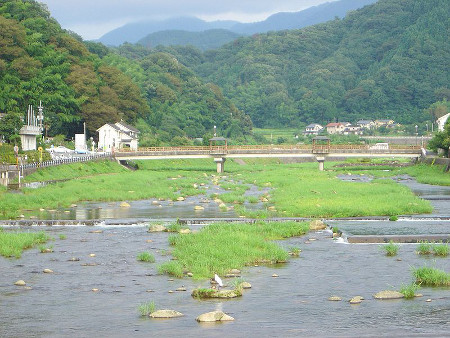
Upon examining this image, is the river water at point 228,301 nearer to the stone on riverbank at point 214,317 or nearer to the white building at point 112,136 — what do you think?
the stone on riverbank at point 214,317

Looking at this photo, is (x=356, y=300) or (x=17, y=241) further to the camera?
(x=17, y=241)

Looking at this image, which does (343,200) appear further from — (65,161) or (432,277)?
(65,161)

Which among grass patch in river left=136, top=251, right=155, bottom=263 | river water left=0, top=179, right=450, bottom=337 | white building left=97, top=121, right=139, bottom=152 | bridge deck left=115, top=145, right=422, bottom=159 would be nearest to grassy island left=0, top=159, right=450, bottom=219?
bridge deck left=115, top=145, right=422, bottom=159

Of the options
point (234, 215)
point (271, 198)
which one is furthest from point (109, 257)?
point (271, 198)

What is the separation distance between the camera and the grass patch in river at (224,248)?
32.9m

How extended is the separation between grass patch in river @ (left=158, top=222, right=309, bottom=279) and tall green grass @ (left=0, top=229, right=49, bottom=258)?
689cm

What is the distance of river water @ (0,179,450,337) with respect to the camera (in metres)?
25.1

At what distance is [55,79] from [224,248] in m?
94.0

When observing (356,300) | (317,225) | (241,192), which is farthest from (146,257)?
(241,192)

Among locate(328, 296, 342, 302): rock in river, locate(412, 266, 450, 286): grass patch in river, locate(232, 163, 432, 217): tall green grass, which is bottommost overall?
locate(328, 296, 342, 302): rock in river

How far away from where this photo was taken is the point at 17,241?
38625 millimetres

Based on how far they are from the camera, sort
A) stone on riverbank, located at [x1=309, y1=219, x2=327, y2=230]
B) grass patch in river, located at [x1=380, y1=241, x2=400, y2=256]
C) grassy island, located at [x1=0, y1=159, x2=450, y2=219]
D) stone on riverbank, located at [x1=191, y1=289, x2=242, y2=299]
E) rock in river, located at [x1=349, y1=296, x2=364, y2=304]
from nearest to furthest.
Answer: rock in river, located at [x1=349, y1=296, x2=364, y2=304]
stone on riverbank, located at [x1=191, y1=289, x2=242, y2=299]
grass patch in river, located at [x1=380, y1=241, x2=400, y2=256]
stone on riverbank, located at [x1=309, y1=219, x2=327, y2=230]
grassy island, located at [x1=0, y1=159, x2=450, y2=219]

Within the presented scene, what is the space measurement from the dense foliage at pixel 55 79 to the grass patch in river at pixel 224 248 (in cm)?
7837

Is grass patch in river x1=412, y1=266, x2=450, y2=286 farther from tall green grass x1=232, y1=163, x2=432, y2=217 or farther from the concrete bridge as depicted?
the concrete bridge
